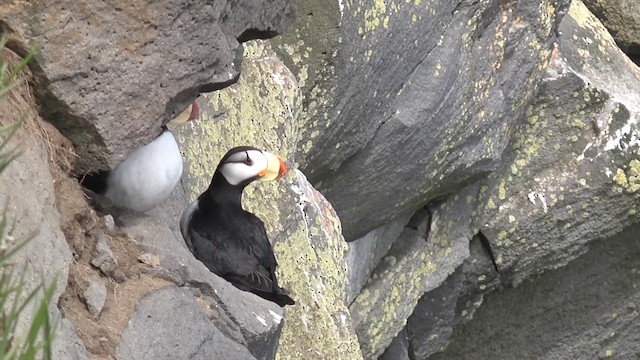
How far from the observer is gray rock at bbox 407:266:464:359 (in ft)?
27.4

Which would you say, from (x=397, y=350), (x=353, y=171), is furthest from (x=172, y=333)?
(x=397, y=350)

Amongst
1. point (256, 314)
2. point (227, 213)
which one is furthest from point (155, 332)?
point (227, 213)

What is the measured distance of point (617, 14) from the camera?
9.09 m

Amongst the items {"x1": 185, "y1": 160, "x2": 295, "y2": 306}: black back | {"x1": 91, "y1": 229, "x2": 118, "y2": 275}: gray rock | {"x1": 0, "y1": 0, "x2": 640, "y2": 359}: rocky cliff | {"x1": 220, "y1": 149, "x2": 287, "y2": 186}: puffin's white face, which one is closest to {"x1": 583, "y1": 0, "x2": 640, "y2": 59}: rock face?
{"x1": 0, "y1": 0, "x2": 640, "y2": 359}: rocky cliff

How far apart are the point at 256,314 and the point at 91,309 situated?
0.75 meters

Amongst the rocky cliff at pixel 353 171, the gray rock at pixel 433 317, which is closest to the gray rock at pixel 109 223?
the rocky cliff at pixel 353 171

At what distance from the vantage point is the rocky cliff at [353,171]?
3381 millimetres

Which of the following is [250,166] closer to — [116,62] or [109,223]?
[109,223]

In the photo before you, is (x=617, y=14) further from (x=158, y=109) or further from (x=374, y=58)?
(x=158, y=109)

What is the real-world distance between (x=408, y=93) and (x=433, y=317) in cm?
224

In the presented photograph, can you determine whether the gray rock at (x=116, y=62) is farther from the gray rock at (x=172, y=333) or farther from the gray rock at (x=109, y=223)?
the gray rock at (x=172, y=333)

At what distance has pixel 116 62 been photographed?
347cm

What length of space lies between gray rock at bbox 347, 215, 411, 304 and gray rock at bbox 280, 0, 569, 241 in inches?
5.6

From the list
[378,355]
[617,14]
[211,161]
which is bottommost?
[378,355]
